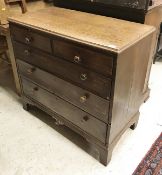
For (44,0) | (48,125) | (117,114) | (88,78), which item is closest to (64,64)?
(88,78)

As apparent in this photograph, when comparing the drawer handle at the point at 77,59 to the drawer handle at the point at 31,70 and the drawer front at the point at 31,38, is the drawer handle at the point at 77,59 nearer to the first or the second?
the drawer front at the point at 31,38

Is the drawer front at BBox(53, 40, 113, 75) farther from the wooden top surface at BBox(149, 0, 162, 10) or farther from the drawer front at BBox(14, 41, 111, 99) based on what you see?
the wooden top surface at BBox(149, 0, 162, 10)

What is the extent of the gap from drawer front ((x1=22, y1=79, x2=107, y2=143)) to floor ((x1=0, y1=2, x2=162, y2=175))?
0.66 feet

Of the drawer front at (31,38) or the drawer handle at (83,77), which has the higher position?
the drawer front at (31,38)

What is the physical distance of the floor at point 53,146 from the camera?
1.40 meters

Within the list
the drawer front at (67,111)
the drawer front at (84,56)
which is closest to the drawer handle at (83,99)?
the drawer front at (67,111)

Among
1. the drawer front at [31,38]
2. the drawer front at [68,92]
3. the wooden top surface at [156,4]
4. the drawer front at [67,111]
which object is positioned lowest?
the drawer front at [67,111]

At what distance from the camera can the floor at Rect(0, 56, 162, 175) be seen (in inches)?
55.0

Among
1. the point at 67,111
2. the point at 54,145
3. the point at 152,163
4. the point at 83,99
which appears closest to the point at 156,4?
the point at 83,99

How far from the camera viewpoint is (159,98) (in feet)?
6.69

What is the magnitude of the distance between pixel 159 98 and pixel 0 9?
65.3 inches

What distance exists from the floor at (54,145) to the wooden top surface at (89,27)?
662 millimetres

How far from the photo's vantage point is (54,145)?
156cm

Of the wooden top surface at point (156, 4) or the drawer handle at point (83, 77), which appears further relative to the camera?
the wooden top surface at point (156, 4)
